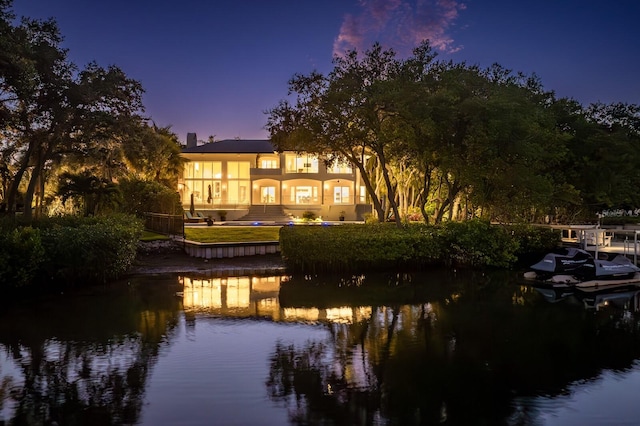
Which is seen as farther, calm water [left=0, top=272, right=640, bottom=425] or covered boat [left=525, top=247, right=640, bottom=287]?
covered boat [left=525, top=247, right=640, bottom=287]

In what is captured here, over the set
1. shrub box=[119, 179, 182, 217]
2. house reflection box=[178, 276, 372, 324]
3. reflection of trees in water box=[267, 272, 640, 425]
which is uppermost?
shrub box=[119, 179, 182, 217]

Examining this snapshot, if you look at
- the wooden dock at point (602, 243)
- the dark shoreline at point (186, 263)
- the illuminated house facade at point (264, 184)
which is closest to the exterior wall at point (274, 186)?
the illuminated house facade at point (264, 184)

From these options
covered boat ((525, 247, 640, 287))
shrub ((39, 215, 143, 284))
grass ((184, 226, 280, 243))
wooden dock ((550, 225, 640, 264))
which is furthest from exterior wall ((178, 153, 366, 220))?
shrub ((39, 215, 143, 284))

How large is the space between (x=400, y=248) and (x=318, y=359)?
11367 mm

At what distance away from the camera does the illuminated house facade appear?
4222 centimetres

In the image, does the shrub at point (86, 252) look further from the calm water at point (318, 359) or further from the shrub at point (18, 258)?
the calm water at point (318, 359)

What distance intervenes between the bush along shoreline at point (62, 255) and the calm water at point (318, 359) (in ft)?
3.83

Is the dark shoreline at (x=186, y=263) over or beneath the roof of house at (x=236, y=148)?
beneath

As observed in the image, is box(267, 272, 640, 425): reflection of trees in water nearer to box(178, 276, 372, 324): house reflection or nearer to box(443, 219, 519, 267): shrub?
box(178, 276, 372, 324): house reflection

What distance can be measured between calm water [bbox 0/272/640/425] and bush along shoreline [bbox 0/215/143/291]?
3.83 ft

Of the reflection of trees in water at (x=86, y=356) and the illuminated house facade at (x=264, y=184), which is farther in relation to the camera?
the illuminated house facade at (x=264, y=184)

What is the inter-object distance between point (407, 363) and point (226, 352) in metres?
3.19

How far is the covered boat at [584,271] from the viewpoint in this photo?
16953mm

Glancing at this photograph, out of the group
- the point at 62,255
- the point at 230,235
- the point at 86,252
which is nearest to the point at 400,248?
the point at 230,235
